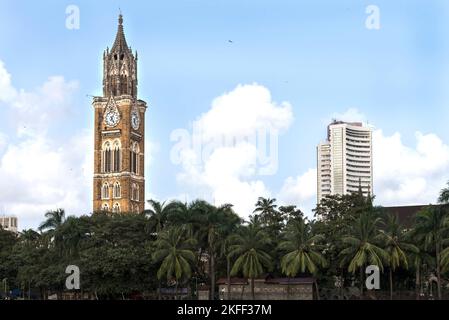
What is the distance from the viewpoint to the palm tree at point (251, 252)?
235 ft

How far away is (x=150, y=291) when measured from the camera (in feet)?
257

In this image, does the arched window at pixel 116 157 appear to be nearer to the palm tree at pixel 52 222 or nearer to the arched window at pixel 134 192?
the arched window at pixel 134 192

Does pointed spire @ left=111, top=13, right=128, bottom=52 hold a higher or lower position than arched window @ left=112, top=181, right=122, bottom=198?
higher

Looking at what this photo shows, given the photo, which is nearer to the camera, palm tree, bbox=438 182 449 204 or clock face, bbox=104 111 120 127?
palm tree, bbox=438 182 449 204

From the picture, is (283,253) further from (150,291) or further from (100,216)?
(100,216)

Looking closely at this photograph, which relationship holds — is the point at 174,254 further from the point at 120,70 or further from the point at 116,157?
the point at 120,70

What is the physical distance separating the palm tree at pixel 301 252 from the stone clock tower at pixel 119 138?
7123cm

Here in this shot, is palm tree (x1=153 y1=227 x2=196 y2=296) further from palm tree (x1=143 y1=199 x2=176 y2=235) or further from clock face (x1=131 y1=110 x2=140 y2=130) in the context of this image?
clock face (x1=131 y1=110 x2=140 y2=130)

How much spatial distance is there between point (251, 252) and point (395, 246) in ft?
42.1

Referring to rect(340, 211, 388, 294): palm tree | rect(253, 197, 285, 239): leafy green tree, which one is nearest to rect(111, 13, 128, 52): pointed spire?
rect(253, 197, 285, 239): leafy green tree

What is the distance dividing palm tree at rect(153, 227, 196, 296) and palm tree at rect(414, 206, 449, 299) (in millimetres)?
20690

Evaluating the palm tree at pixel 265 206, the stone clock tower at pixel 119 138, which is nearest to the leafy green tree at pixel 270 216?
the palm tree at pixel 265 206

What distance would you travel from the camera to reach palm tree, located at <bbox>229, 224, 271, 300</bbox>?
7150 centimetres
